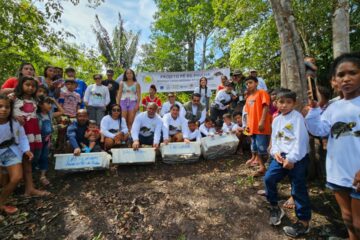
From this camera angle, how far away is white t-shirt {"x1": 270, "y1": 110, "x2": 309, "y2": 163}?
2.92 metres

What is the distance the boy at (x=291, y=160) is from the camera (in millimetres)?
2932

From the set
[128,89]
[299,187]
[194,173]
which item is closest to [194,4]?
[128,89]

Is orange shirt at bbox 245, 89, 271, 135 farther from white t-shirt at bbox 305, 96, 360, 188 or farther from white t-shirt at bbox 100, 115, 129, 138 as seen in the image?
white t-shirt at bbox 100, 115, 129, 138

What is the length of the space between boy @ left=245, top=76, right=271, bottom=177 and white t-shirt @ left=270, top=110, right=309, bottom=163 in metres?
1.05

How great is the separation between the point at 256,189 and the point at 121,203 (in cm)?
212

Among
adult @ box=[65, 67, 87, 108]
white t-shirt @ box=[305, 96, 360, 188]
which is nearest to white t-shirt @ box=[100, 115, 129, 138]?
adult @ box=[65, 67, 87, 108]

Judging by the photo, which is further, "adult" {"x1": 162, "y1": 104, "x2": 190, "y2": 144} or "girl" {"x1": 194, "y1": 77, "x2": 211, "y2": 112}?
"girl" {"x1": 194, "y1": 77, "x2": 211, "y2": 112}

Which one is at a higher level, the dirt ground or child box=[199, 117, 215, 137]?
child box=[199, 117, 215, 137]

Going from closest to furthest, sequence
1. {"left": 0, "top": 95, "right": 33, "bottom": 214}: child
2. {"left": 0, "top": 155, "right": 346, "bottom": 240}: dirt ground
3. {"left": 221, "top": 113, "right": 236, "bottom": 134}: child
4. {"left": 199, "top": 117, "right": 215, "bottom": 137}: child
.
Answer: {"left": 0, "top": 155, "right": 346, "bottom": 240}: dirt ground → {"left": 0, "top": 95, "right": 33, "bottom": 214}: child → {"left": 221, "top": 113, "right": 236, "bottom": 134}: child → {"left": 199, "top": 117, "right": 215, "bottom": 137}: child

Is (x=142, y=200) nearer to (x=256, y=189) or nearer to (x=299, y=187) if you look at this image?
(x=256, y=189)

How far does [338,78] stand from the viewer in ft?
7.41

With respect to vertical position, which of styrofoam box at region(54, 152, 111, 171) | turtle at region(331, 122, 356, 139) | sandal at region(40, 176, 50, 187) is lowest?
sandal at region(40, 176, 50, 187)

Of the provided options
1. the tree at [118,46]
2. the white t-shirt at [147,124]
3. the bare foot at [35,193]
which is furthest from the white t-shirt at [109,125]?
the tree at [118,46]

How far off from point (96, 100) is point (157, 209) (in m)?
3.58
